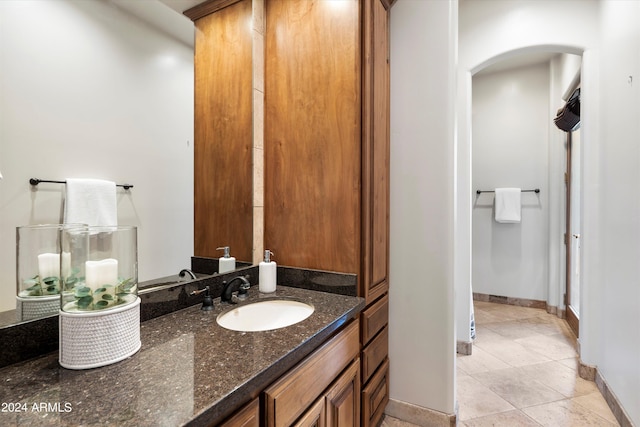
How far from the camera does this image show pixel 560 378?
7.49 feet

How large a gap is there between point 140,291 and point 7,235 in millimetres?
407

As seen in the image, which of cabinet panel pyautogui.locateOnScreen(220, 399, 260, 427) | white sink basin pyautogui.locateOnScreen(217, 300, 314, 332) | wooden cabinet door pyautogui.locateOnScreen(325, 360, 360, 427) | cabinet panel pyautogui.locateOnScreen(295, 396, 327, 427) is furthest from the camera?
white sink basin pyautogui.locateOnScreen(217, 300, 314, 332)

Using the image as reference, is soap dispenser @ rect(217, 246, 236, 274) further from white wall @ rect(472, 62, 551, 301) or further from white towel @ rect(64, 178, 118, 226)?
white wall @ rect(472, 62, 551, 301)

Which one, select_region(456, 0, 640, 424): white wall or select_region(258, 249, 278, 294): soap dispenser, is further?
select_region(456, 0, 640, 424): white wall

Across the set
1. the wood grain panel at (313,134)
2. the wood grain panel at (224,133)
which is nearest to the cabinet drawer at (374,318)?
the wood grain panel at (313,134)

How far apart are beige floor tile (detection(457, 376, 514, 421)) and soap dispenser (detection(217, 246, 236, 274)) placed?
65.3 inches

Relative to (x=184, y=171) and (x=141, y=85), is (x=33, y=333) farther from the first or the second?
(x=141, y=85)

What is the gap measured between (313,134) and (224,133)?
1.51 feet

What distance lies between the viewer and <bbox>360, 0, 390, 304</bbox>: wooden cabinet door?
1.46 m

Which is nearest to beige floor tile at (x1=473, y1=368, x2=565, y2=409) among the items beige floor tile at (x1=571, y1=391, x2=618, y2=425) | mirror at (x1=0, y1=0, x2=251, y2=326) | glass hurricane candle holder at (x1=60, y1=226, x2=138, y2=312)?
beige floor tile at (x1=571, y1=391, x2=618, y2=425)

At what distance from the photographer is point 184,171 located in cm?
133

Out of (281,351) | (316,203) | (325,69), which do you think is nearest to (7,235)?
(281,351)

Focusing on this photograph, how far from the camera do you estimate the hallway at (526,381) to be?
6.10ft

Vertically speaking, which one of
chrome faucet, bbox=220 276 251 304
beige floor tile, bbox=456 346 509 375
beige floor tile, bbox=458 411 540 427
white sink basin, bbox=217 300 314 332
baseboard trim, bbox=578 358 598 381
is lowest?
beige floor tile, bbox=456 346 509 375
